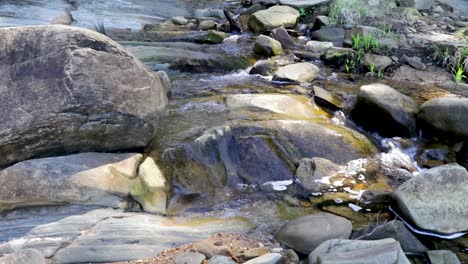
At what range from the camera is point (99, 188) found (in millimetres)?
4113

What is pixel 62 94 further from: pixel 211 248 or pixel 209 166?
pixel 211 248

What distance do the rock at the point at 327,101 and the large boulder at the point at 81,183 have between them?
2.94 meters

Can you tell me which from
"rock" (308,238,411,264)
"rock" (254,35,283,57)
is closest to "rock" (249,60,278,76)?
"rock" (254,35,283,57)

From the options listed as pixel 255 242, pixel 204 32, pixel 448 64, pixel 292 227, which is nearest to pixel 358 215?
pixel 292 227

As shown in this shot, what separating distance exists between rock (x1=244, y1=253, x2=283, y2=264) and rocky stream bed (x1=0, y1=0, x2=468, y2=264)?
29 millimetres

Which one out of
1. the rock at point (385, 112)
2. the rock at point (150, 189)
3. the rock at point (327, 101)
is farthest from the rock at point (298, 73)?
the rock at point (150, 189)

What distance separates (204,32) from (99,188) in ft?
24.0

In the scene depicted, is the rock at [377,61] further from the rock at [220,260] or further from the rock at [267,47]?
the rock at [220,260]

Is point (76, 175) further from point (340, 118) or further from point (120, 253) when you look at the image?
point (340, 118)

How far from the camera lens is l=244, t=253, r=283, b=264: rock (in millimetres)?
3402

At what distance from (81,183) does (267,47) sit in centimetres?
567

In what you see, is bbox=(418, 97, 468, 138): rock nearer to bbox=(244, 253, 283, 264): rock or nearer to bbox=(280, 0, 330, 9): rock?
bbox=(244, 253, 283, 264): rock

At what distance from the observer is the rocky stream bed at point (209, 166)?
12.1ft

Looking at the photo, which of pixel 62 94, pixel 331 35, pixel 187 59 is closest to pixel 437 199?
pixel 62 94
